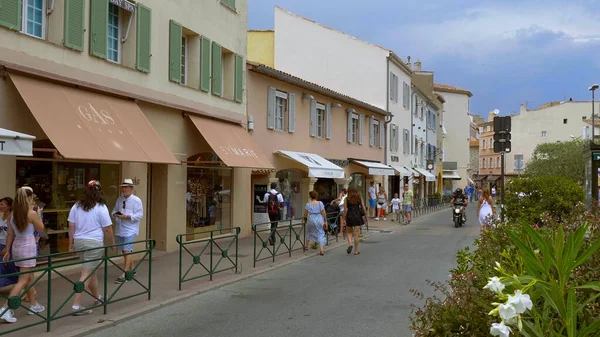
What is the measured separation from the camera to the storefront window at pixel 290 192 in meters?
21.3

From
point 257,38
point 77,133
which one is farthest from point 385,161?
point 77,133

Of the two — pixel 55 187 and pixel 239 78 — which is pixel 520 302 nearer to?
pixel 55 187

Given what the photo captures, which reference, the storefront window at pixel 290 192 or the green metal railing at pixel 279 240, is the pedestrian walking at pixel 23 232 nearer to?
the green metal railing at pixel 279 240

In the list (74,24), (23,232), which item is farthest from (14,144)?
(74,24)

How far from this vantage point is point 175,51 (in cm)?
1406

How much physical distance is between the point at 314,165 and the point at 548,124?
58605 millimetres

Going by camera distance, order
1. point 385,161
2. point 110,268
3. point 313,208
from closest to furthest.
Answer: point 110,268, point 313,208, point 385,161

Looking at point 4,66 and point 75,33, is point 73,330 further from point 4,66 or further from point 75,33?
point 75,33

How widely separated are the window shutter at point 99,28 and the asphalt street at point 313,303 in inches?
213

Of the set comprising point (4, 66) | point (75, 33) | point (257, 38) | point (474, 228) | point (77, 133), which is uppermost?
point (257, 38)

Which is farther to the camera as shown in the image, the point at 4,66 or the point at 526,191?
the point at 526,191

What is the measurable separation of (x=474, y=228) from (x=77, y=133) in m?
17.6

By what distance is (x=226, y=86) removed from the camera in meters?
17.0

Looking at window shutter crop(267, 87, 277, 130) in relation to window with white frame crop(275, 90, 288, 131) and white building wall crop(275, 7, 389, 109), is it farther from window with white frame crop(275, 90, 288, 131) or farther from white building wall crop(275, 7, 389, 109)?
white building wall crop(275, 7, 389, 109)
